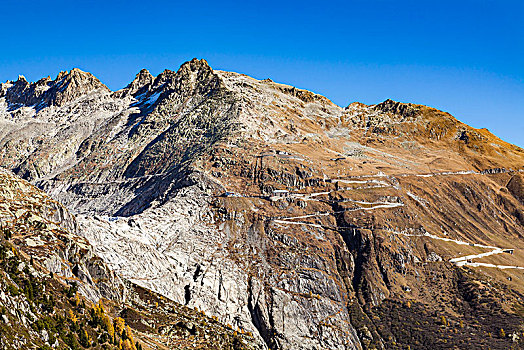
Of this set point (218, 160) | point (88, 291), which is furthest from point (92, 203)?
point (88, 291)

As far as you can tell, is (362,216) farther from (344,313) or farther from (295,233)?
(344,313)

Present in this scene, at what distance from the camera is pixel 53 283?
37.7 metres

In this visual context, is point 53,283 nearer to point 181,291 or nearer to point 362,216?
point 181,291

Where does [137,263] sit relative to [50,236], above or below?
above

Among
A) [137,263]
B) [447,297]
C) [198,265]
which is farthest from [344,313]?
[137,263]

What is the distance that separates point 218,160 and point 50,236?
11696cm

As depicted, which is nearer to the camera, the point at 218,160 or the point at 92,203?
the point at 218,160

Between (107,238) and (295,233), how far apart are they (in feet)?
192

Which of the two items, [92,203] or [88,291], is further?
[92,203]

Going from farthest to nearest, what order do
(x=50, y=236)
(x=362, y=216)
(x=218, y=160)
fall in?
1. (x=218, y=160)
2. (x=362, y=216)
3. (x=50, y=236)

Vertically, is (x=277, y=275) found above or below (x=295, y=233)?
below

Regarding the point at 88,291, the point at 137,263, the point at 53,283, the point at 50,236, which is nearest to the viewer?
the point at 53,283

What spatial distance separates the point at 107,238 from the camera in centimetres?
10119

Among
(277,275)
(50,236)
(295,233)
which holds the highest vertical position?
(295,233)
